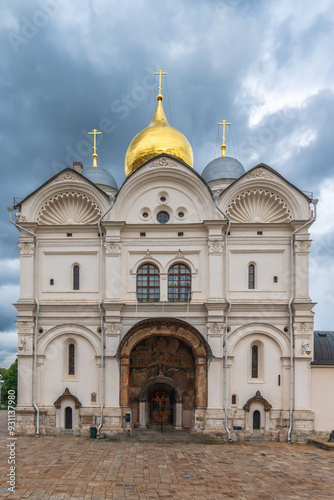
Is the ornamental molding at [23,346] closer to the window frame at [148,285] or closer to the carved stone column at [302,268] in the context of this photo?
the window frame at [148,285]

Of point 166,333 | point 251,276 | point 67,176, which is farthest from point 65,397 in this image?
point 67,176

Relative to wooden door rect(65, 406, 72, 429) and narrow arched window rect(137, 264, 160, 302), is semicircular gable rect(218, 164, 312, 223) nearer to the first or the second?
narrow arched window rect(137, 264, 160, 302)

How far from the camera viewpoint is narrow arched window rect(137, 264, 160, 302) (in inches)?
947

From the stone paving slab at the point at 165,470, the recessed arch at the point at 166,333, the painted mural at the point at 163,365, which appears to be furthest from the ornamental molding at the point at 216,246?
the stone paving slab at the point at 165,470

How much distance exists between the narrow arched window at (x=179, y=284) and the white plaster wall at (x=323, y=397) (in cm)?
699

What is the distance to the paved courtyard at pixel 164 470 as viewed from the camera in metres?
13.8

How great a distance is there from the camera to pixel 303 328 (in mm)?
23188

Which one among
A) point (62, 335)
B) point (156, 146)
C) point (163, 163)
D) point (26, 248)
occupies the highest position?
point (156, 146)

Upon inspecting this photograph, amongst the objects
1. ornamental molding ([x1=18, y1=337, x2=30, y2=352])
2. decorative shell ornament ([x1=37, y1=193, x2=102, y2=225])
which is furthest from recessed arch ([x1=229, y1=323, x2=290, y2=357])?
ornamental molding ([x1=18, y1=337, x2=30, y2=352])

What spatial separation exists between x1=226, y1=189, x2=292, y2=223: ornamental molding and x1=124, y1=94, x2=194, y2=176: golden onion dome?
5470mm

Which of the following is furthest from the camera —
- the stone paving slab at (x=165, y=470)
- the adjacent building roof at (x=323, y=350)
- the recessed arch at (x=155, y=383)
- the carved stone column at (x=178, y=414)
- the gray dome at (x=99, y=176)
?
the gray dome at (x=99, y=176)

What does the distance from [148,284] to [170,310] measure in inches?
66.8

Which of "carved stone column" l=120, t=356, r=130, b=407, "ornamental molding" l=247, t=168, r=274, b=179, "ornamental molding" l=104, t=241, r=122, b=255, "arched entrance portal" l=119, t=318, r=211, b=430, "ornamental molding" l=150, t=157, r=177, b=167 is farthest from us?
"ornamental molding" l=150, t=157, r=177, b=167

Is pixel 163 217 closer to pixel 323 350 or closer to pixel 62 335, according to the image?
pixel 62 335
